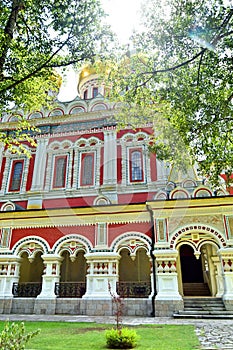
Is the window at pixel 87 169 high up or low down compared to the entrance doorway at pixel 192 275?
up

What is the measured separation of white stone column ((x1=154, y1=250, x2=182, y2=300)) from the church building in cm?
3

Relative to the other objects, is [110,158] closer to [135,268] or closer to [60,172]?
[60,172]

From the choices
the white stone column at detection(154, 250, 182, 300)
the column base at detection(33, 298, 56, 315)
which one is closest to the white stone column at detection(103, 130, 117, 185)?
the white stone column at detection(154, 250, 182, 300)

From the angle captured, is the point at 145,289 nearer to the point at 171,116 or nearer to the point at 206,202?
the point at 206,202

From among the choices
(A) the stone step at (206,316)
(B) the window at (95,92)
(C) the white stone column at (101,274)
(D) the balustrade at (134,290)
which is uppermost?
(B) the window at (95,92)

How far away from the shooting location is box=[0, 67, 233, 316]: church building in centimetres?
1074

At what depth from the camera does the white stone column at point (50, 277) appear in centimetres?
1134

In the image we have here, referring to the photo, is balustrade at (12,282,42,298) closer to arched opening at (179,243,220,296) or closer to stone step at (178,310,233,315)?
stone step at (178,310,233,315)

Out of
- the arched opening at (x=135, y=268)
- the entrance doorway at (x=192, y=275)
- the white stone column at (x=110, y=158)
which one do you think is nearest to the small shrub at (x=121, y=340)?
the arched opening at (x=135, y=268)

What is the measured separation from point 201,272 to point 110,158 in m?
7.63

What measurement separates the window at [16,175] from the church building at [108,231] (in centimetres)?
7

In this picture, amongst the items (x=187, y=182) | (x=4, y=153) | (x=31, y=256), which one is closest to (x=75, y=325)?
(x=31, y=256)

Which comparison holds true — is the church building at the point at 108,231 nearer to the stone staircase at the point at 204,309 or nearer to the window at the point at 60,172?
the window at the point at 60,172

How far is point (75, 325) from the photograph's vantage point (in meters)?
8.23
